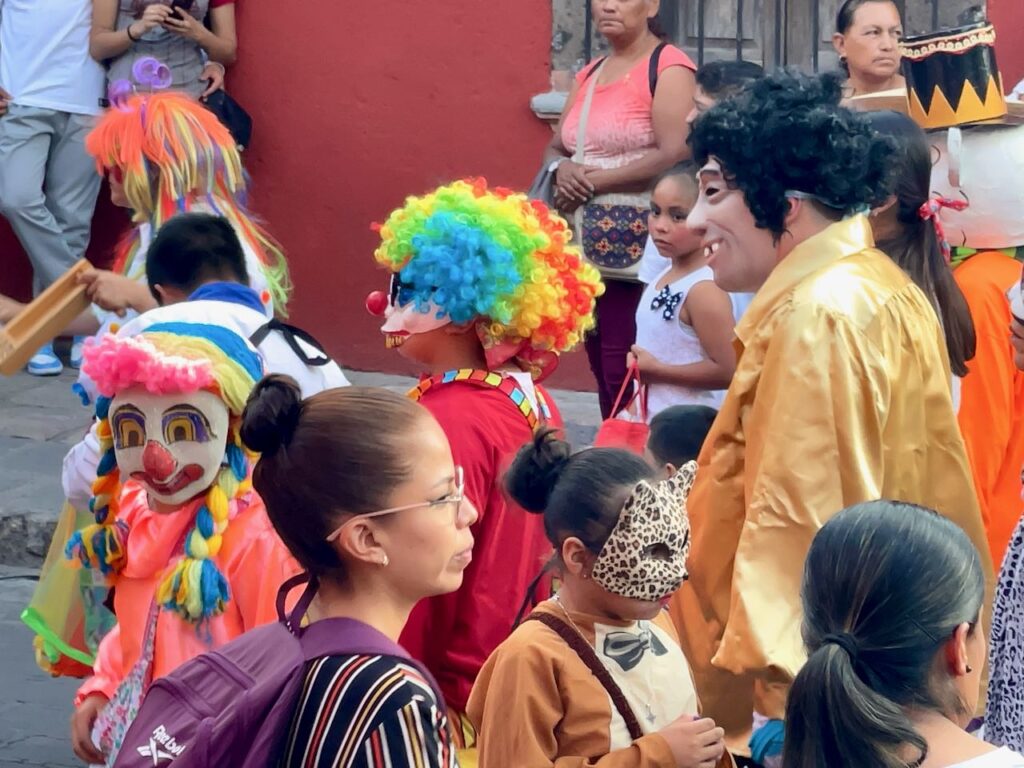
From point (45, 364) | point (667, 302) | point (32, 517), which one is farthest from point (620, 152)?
point (45, 364)

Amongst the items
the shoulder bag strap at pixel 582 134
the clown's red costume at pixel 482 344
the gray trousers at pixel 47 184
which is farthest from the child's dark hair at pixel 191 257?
the gray trousers at pixel 47 184

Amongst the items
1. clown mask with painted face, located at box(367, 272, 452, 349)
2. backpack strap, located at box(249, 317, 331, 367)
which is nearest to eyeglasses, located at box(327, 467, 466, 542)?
clown mask with painted face, located at box(367, 272, 452, 349)

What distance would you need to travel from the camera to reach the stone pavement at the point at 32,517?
18.0ft

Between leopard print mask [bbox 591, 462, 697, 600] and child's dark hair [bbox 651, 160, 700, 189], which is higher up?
child's dark hair [bbox 651, 160, 700, 189]

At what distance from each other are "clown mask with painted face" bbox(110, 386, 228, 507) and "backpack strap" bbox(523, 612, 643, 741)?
0.98 metres

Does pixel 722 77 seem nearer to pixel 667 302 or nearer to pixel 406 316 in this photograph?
pixel 667 302

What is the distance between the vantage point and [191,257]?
512 cm

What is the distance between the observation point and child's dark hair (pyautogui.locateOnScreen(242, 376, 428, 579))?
8.28ft

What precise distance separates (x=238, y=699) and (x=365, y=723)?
0.18 meters

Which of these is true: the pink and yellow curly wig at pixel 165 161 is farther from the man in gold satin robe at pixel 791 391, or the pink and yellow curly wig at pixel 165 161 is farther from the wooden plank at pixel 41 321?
the man in gold satin robe at pixel 791 391

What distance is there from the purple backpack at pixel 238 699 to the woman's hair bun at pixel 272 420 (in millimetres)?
299

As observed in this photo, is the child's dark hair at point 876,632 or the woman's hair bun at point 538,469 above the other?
the child's dark hair at point 876,632

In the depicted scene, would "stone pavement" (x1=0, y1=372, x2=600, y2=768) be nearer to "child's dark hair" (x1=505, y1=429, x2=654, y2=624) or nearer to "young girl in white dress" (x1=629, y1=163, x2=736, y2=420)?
"young girl in white dress" (x1=629, y1=163, x2=736, y2=420)

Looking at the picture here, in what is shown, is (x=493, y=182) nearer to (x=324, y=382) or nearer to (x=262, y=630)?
(x=324, y=382)
